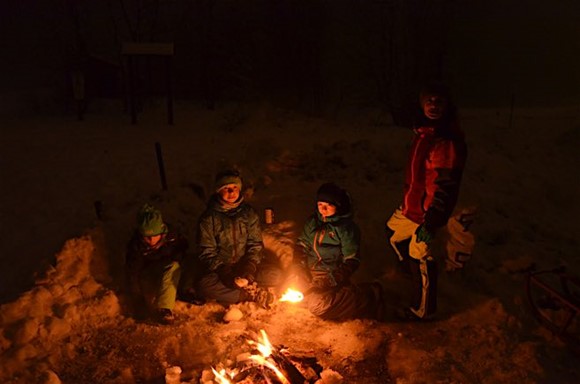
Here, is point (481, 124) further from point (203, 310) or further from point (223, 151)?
point (203, 310)

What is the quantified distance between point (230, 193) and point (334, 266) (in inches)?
52.9

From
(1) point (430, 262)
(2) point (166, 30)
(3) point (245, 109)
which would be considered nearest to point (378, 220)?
(1) point (430, 262)

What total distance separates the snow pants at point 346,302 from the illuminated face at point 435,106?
180cm

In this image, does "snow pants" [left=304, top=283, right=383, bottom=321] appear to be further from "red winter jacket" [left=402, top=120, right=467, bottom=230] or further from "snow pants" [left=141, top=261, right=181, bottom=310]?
"snow pants" [left=141, top=261, right=181, bottom=310]

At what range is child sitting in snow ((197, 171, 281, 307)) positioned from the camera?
456cm

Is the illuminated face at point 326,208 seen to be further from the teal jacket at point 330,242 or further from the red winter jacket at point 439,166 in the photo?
the red winter jacket at point 439,166

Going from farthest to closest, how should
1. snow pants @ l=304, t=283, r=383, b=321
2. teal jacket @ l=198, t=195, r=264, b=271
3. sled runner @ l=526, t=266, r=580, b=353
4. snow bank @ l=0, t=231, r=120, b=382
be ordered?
teal jacket @ l=198, t=195, r=264, b=271 < snow pants @ l=304, t=283, r=383, b=321 < sled runner @ l=526, t=266, r=580, b=353 < snow bank @ l=0, t=231, r=120, b=382

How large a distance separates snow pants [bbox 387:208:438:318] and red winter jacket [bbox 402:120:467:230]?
0.29 metres

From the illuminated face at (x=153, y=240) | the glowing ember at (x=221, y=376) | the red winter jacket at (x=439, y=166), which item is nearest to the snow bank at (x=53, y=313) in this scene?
the illuminated face at (x=153, y=240)

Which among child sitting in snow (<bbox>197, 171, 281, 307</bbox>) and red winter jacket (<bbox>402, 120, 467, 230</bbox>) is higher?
red winter jacket (<bbox>402, 120, 467, 230</bbox>)

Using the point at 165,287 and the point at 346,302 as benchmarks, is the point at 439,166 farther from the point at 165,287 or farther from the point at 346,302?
the point at 165,287

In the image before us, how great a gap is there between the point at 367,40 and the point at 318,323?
1625cm

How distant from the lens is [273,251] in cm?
536

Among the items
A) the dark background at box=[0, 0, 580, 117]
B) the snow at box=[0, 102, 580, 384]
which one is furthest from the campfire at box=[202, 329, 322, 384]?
the dark background at box=[0, 0, 580, 117]
